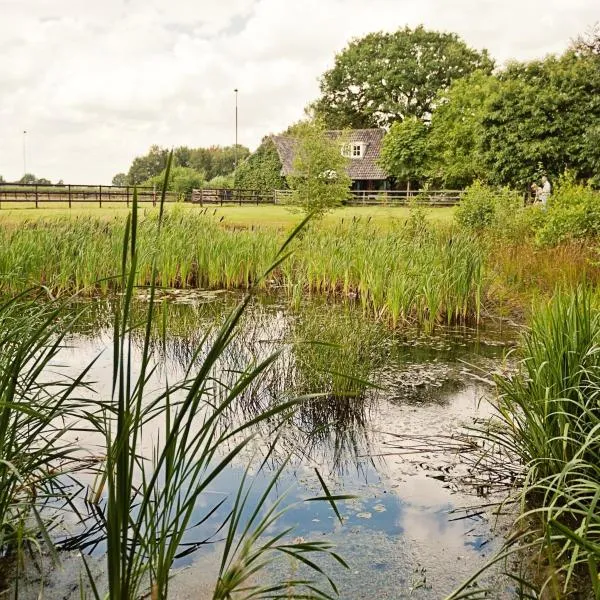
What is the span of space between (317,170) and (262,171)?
22989 millimetres

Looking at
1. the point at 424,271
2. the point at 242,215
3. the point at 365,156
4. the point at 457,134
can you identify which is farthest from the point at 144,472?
the point at 365,156

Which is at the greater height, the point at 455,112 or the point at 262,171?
the point at 455,112

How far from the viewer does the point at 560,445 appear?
3287mm

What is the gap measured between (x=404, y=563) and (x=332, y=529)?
0.42 m

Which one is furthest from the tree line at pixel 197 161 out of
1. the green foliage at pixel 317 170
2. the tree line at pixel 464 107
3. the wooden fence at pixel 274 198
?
the green foliage at pixel 317 170

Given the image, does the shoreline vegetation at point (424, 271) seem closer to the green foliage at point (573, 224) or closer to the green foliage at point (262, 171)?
the green foliage at point (573, 224)

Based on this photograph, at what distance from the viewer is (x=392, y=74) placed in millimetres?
39062

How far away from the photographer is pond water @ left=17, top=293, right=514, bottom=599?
282cm

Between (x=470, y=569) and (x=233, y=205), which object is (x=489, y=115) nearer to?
(x=233, y=205)

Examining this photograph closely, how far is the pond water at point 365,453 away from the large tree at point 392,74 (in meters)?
34.4

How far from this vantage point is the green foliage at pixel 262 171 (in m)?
37.2

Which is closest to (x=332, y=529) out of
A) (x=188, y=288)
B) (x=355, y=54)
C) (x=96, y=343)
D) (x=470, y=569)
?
(x=470, y=569)

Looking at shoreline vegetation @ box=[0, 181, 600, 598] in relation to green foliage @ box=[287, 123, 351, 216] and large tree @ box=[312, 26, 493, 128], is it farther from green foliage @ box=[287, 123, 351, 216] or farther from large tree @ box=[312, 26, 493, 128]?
large tree @ box=[312, 26, 493, 128]

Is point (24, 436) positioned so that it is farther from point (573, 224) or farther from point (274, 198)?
point (274, 198)
